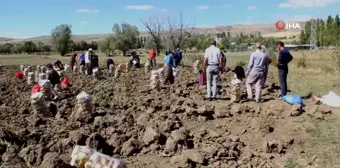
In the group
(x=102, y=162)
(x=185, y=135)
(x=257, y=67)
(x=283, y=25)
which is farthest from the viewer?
(x=283, y=25)

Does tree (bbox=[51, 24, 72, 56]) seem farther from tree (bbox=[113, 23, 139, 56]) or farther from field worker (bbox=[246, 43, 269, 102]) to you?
field worker (bbox=[246, 43, 269, 102])

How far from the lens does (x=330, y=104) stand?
10.6 meters

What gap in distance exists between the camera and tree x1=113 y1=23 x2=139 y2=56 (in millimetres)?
99500

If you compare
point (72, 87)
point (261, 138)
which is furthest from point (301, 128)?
point (72, 87)

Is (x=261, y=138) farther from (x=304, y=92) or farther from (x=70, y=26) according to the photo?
(x=70, y=26)

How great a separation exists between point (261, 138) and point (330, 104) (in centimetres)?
326

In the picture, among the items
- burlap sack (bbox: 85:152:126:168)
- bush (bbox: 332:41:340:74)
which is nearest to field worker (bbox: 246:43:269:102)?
burlap sack (bbox: 85:152:126:168)

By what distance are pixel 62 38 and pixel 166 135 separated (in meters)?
93.4

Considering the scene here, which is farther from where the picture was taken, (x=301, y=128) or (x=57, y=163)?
(x=301, y=128)

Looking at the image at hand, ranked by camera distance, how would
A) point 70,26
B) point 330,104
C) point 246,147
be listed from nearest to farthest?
point 246,147 → point 330,104 → point 70,26

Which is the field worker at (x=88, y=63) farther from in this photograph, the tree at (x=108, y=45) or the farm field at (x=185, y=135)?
the tree at (x=108, y=45)

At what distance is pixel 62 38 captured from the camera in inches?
3858

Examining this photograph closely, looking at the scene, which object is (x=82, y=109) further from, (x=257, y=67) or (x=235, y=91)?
(x=257, y=67)

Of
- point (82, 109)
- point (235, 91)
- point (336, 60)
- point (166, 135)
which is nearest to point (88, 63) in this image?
point (336, 60)
